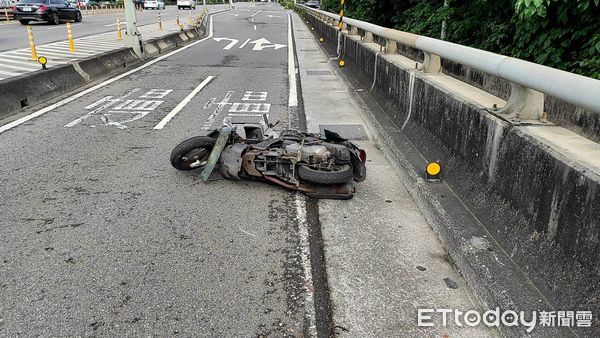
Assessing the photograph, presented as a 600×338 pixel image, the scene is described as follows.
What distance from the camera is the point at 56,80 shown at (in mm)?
10164

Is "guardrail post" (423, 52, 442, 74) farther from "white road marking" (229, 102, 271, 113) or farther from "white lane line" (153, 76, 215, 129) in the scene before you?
"white lane line" (153, 76, 215, 129)

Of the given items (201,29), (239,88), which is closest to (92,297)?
(239,88)

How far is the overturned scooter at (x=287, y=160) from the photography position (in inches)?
193

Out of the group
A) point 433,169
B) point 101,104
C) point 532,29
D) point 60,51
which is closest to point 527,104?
point 433,169

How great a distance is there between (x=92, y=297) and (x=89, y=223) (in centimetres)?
122

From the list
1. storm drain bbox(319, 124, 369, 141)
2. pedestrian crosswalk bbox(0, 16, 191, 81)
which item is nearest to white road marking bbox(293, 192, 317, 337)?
storm drain bbox(319, 124, 369, 141)

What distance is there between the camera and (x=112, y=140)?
6.79 m

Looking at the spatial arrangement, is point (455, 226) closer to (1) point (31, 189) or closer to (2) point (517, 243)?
(2) point (517, 243)

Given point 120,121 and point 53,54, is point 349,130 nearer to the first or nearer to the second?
point 120,121

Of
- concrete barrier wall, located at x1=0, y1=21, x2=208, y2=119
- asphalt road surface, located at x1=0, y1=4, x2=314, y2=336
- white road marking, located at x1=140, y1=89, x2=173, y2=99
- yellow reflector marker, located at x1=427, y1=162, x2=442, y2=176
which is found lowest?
asphalt road surface, located at x1=0, y1=4, x2=314, y2=336

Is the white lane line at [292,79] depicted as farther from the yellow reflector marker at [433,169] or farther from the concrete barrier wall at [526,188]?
the yellow reflector marker at [433,169]

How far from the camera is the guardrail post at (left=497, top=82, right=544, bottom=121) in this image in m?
3.65

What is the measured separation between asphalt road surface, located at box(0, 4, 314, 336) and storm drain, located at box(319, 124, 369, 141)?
6.74 feet

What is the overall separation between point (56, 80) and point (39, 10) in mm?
21765
